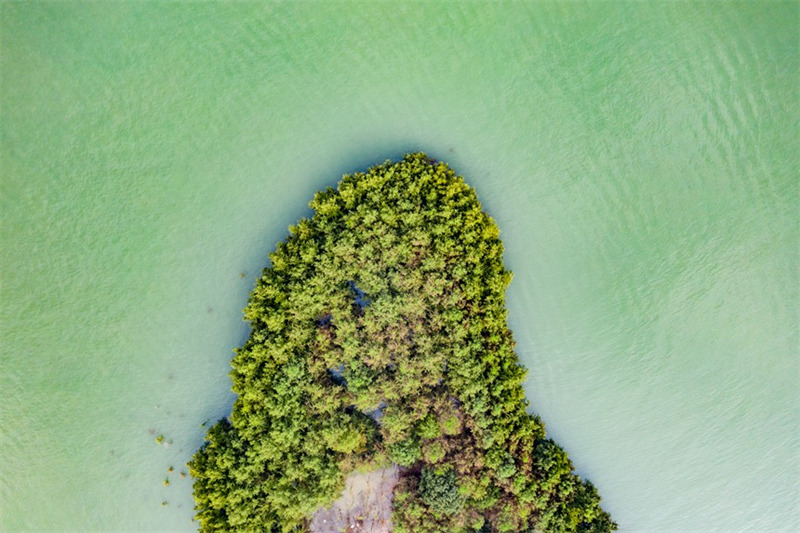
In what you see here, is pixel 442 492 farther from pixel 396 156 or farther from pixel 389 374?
pixel 396 156

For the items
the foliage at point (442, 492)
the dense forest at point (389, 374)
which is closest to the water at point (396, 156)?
the dense forest at point (389, 374)

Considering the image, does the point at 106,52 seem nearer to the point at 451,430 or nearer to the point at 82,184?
the point at 82,184

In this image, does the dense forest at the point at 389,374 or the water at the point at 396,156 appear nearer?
the dense forest at the point at 389,374

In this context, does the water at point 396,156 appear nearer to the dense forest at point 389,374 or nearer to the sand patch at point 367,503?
the dense forest at point 389,374

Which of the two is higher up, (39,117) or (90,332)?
(39,117)

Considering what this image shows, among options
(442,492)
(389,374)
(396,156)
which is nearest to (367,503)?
(442,492)

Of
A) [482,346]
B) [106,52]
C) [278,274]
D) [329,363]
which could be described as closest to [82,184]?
[106,52]
